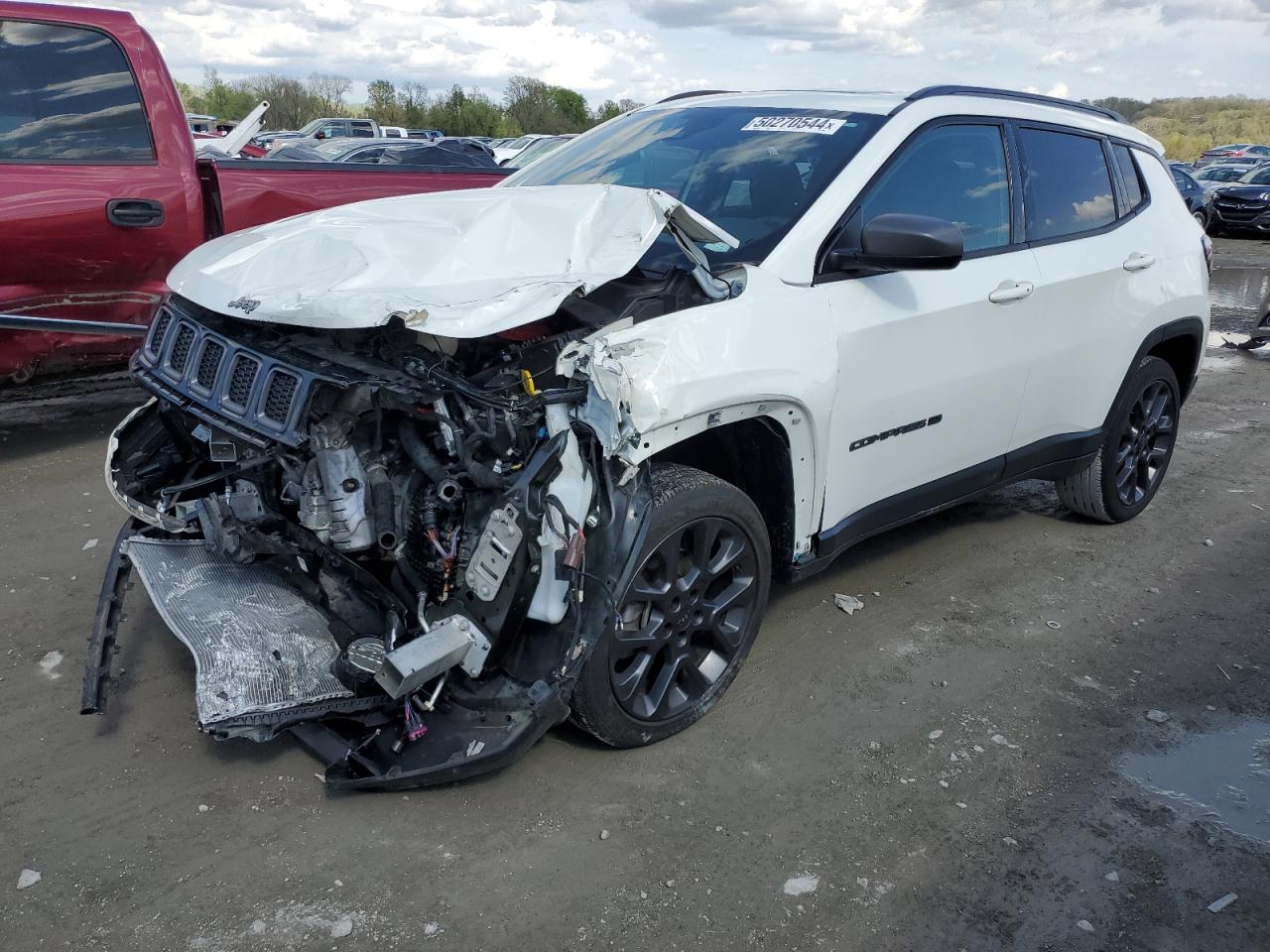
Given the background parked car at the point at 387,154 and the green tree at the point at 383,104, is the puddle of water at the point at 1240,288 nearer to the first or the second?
the background parked car at the point at 387,154

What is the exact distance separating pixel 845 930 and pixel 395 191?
16.8ft

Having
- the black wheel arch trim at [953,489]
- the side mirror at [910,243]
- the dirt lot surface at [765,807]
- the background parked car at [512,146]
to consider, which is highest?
the side mirror at [910,243]

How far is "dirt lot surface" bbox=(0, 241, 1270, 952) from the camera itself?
2.61m

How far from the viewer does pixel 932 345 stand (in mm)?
3750

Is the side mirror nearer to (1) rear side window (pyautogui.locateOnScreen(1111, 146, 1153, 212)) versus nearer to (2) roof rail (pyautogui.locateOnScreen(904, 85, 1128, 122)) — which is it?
(2) roof rail (pyautogui.locateOnScreen(904, 85, 1128, 122))

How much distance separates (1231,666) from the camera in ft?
13.3

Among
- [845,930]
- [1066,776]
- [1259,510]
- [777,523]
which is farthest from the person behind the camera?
[1259,510]

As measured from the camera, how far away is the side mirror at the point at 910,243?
3.25m

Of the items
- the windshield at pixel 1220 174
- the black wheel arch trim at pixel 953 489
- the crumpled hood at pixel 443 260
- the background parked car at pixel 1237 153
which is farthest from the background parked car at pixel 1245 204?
the crumpled hood at pixel 443 260

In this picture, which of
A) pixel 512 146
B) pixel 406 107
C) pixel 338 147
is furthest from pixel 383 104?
pixel 338 147

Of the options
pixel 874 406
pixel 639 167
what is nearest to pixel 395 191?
pixel 639 167

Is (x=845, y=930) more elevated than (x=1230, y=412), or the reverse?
(x=845, y=930)

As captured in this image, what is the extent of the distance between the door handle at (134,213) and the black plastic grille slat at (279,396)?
301cm

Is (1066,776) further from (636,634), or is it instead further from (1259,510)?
(1259,510)
